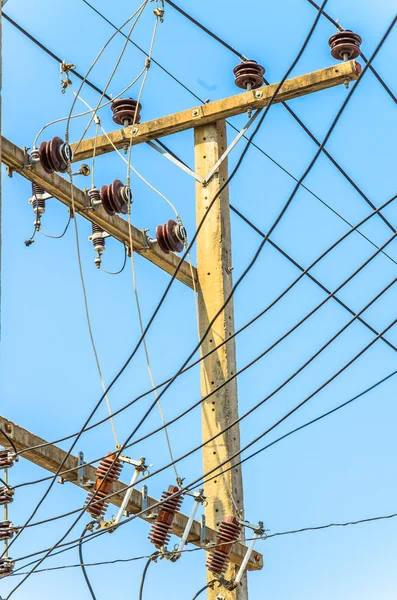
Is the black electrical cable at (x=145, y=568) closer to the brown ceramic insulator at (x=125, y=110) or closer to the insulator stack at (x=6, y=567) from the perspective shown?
the insulator stack at (x=6, y=567)

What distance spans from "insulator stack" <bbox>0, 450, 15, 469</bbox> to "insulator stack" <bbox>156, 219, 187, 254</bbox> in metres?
2.56

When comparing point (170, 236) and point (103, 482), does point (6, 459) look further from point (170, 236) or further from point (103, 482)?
point (170, 236)

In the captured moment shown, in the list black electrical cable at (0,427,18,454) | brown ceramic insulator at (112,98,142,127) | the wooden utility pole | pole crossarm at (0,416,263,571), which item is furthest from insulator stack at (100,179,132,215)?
black electrical cable at (0,427,18,454)

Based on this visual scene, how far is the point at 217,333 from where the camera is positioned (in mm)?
10938

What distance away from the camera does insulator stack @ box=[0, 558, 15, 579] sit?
916 centimetres

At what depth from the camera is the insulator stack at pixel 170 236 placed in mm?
11078

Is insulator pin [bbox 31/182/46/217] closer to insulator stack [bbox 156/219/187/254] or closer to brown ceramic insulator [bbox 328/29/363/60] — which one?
insulator stack [bbox 156/219/187/254]

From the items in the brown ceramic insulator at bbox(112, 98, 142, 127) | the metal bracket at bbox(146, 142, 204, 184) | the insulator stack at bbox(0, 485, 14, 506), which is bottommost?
the insulator stack at bbox(0, 485, 14, 506)

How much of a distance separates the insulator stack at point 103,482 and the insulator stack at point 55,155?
A: 1.93 metres

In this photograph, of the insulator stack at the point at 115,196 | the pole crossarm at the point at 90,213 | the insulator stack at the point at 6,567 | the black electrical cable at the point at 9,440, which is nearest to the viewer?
the black electrical cable at the point at 9,440

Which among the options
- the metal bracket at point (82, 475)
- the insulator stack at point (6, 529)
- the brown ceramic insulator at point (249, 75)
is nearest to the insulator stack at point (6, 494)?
the insulator stack at point (6, 529)

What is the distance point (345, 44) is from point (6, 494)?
13.2 feet

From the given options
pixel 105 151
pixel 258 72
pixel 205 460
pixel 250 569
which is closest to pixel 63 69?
pixel 105 151

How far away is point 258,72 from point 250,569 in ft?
11.6
